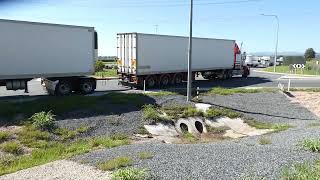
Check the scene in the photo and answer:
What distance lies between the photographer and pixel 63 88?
888 inches

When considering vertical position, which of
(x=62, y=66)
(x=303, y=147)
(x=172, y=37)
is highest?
(x=172, y=37)

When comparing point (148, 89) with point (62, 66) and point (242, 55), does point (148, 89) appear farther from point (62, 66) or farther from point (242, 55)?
point (242, 55)

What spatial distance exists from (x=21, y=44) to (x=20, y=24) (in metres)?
0.99

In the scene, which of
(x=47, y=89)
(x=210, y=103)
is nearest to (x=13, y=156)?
(x=47, y=89)

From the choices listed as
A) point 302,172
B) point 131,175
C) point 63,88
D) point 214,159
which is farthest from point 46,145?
point 302,172

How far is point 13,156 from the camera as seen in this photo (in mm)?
13141

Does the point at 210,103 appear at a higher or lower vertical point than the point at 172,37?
lower

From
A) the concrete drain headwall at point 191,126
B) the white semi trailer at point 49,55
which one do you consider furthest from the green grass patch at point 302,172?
the white semi trailer at point 49,55

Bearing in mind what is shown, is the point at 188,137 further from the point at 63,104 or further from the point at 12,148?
the point at 12,148

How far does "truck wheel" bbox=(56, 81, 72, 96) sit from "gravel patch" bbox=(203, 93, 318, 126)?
317 inches

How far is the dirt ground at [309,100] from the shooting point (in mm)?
25781

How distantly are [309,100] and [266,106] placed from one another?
12.8 ft

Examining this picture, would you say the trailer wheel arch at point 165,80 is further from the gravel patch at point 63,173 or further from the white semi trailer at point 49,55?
the gravel patch at point 63,173

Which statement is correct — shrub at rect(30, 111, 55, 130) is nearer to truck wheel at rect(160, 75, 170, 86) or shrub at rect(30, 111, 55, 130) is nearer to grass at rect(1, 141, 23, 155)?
grass at rect(1, 141, 23, 155)
